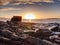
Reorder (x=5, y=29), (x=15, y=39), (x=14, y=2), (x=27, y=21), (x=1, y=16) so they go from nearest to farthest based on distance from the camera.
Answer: (x=15, y=39)
(x=5, y=29)
(x=27, y=21)
(x=1, y=16)
(x=14, y=2)

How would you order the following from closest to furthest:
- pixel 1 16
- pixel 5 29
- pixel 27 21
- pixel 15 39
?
pixel 15 39 < pixel 5 29 < pixel 27 21 < pixel 1 16

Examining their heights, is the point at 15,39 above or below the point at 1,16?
below

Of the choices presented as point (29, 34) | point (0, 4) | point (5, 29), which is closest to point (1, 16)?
point (0, 4)

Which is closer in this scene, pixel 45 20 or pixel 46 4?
pixel 45 20

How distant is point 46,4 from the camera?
224cm

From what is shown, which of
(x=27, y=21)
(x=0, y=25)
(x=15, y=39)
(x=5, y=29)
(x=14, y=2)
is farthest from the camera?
(x=14, y=2)

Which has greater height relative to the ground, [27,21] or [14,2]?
[14,2]

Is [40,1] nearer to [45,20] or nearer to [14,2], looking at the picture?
[14,2]

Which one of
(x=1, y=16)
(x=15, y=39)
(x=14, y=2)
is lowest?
(x=15, y=39)

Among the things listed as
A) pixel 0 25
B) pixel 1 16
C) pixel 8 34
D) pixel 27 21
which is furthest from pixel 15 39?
pixel 1 16

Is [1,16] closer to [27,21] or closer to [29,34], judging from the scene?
[27,21]

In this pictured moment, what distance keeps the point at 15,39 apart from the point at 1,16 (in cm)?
63

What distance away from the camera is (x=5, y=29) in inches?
62.0

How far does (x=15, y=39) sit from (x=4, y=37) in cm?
10
